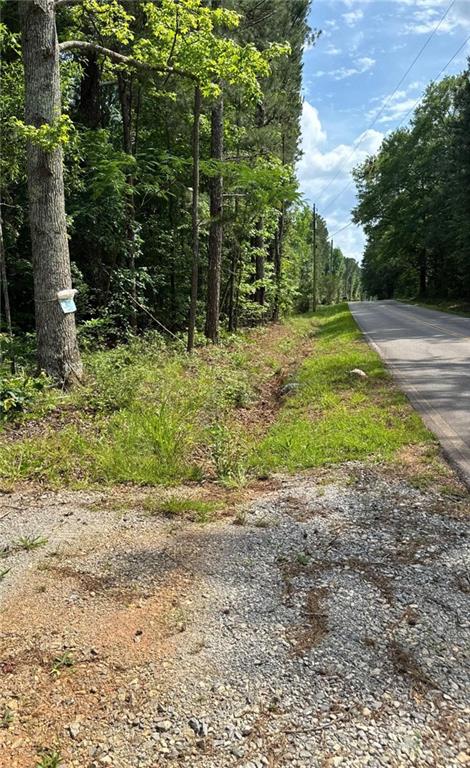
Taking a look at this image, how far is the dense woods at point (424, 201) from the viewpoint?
28955 mm

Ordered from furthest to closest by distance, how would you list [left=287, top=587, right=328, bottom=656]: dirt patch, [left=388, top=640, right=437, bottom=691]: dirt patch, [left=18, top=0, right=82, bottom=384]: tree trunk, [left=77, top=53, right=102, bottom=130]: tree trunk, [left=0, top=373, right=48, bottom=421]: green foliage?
1. [left=77, top=53, right=102, bottom=130]: tree trunk
2. [left=18, top=0, right=82, bottom=384]: tree trunk
3. [left=0, top=373, right=48, bottom=421]: green foliage
4. [left=287, top=587, right=328, bottom=656]: dirt patch
5. [left=388, top=640, right=437, bottom=691]: dirt patch

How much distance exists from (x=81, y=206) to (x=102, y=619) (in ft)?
30.5

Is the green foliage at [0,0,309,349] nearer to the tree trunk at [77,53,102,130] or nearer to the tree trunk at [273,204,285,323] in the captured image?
the tree trunk at [77,53,102,130]

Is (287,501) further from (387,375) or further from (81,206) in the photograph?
(81,206)

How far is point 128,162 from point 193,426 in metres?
6.39

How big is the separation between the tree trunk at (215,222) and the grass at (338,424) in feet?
13.7

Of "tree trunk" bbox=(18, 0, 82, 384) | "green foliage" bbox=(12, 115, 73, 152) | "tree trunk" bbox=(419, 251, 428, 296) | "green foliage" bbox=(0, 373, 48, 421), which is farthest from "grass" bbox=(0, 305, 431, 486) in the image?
"tree trunk" bbox=(419, 251, 428, 296)

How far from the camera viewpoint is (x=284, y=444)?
585 cm

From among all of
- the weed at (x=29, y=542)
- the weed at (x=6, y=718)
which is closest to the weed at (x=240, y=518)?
the weed at (x=29, y=542)

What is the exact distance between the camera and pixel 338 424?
6.39 m

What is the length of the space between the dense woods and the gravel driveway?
24.7m

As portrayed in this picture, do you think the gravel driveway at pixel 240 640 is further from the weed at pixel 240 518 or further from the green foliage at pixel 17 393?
the green foliage at pixel 17 393

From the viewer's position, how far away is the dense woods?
95.0 ft

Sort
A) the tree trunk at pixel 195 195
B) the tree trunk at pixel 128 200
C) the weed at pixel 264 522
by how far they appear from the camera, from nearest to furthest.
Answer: the weed at pixel 264 522 → the tree trunk at pixel 195 195 → the tree trunk at pixel 128 200
